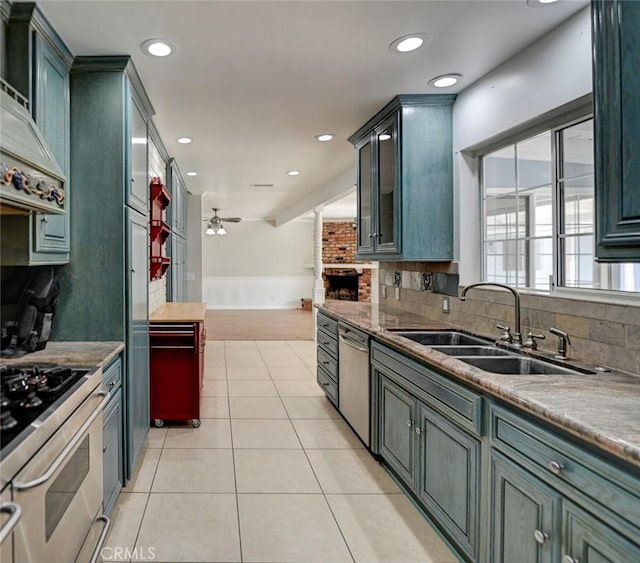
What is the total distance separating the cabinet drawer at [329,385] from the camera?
147 inches

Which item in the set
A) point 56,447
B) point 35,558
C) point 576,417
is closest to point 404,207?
point 576,417

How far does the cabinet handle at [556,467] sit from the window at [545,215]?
1041 millimetres

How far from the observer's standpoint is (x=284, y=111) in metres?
Answer: 3.27

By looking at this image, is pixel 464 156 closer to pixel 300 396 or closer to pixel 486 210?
pixel 486 210

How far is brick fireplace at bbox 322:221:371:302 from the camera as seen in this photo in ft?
36.5

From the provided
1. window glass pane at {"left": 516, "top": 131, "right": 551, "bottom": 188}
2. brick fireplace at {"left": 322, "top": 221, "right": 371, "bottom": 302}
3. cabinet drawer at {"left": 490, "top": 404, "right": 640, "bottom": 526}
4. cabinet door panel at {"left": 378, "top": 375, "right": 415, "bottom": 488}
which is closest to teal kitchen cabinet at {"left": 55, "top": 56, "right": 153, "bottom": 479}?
cabinet door panel at {"left": 378, "top": 375, "right": 415, "bottom": 488}

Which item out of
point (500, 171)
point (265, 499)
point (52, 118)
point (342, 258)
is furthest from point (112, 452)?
point (342, 258)

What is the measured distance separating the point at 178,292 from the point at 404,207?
3554mm

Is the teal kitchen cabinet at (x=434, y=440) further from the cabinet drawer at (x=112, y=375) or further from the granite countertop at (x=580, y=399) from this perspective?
the cabinet drawer at (x=112, y=375)

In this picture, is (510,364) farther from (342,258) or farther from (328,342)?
(342,258)

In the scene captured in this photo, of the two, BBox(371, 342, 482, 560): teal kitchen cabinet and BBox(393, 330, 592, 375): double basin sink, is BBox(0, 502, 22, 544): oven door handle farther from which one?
BBox(393, 330, 592, 375): double basin sink

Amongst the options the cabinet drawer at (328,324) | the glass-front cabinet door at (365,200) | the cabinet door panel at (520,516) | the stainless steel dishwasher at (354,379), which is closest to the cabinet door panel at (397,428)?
the stainless steel dishwasher at (354,379)

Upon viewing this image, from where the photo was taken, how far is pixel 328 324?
3.86 m

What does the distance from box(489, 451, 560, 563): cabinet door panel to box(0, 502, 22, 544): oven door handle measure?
1.45 metres
